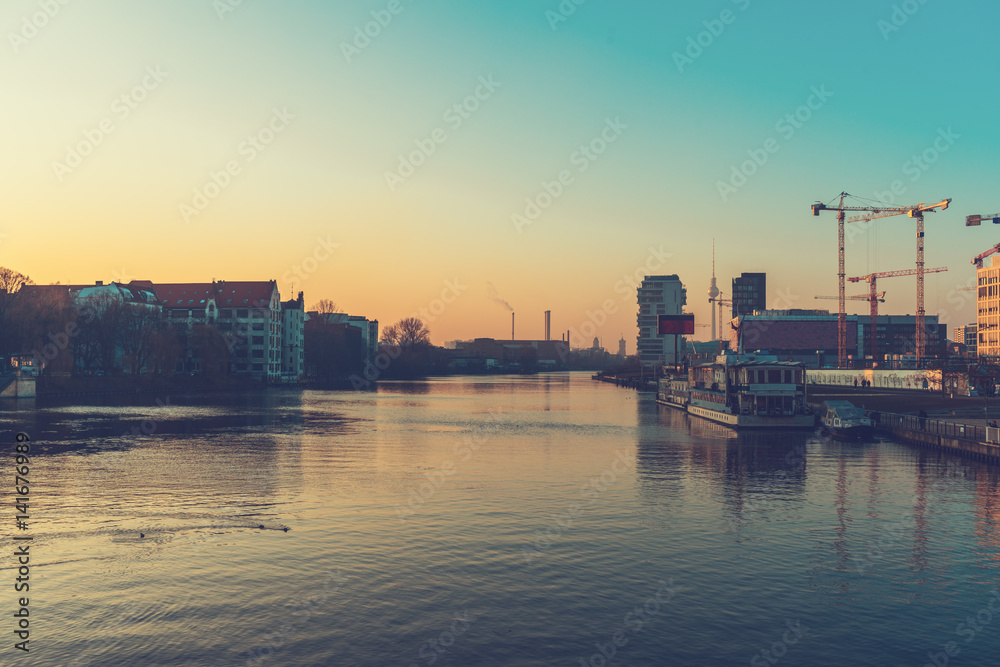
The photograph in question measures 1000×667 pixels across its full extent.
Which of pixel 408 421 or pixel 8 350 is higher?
pixel 8 350

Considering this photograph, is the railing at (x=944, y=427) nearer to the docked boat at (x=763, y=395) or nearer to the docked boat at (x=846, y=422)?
the docked boat at (x=846, y=422)

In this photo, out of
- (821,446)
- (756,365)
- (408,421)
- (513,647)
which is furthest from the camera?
(408,421)

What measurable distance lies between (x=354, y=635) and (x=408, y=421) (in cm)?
8502

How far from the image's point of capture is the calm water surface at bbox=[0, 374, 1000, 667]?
23562mm

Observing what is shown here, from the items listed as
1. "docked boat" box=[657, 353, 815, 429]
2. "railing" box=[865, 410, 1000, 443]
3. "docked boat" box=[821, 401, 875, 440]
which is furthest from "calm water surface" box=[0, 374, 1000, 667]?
"docked boat" box=[657, 353, 815, 429]

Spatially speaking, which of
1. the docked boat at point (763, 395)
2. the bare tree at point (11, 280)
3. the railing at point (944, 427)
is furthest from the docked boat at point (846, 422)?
the bare tree at point (11, 280)

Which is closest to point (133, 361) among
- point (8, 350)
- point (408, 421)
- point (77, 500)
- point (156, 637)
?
point (8, 350)

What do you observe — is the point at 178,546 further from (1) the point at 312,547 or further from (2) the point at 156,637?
(2) the point at 156,637

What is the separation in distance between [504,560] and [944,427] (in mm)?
59666

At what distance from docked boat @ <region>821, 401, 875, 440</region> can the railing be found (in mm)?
4045

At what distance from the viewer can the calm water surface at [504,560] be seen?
928 inches

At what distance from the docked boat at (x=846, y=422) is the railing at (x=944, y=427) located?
13.3 ft

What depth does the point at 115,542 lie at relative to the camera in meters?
34.5

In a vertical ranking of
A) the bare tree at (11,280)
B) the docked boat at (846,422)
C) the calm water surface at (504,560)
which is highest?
the bare tree at (11,280)
